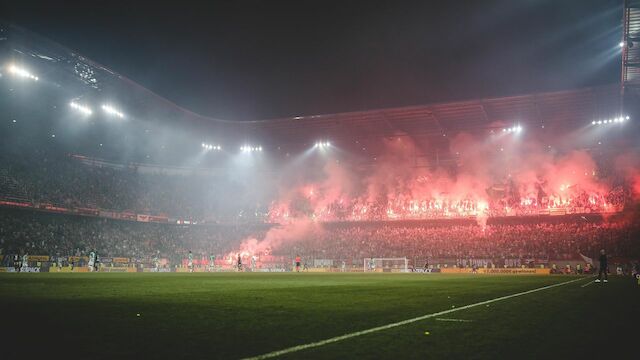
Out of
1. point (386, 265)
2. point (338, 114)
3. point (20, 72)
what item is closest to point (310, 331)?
point (386, 265)

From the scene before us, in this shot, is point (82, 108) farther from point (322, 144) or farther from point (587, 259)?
point (587, 259)

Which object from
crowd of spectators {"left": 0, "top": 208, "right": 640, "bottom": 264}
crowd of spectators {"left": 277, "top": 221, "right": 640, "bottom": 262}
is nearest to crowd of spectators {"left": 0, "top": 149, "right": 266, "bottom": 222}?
crowd of spectators {"left": 0, "top": 208, "right": 640, "bottom": 264}

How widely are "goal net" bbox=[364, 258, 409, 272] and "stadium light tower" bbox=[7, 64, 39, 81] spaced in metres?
31.1

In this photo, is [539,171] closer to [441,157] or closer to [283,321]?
[441,157]

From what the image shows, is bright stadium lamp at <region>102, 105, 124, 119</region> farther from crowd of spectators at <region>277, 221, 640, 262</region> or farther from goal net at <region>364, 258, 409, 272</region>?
goal net at <region>364, 258, 409, 272</region>

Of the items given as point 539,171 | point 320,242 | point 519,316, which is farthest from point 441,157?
point 519,316

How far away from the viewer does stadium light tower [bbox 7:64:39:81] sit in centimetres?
3478

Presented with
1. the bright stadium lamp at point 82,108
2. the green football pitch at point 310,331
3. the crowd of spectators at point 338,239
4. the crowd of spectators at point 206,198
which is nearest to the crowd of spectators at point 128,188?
the crowd of spectators at point 206,198

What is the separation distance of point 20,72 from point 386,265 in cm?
3276

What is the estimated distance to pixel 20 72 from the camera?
118 feet

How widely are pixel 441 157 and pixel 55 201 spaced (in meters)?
37.6

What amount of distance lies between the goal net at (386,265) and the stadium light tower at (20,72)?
31.1 meters

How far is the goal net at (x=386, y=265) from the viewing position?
4159 cm

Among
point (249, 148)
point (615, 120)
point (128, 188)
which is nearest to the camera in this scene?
point (615, 120)
